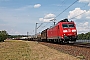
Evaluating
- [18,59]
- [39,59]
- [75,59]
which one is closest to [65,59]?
[75,59]

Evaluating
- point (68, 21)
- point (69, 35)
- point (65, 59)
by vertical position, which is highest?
point (68, 21)

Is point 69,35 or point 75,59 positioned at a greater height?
point 69,35

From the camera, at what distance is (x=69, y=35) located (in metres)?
32.6

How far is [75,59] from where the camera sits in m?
13.7

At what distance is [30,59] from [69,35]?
19044 mm

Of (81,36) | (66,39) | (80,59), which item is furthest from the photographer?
(81,36)

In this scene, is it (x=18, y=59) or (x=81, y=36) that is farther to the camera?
(x=81, y=36)

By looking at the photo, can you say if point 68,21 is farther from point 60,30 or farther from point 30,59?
point 30,59

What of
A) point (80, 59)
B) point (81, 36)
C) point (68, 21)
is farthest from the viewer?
point (81, 36)

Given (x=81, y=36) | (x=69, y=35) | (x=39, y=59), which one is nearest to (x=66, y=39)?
(x=69, y=35)

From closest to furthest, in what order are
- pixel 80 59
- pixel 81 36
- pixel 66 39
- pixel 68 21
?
pixel 80 59 < pixel 66 39 < pixel 68 21 < pixel 81 36

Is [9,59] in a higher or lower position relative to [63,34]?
lower

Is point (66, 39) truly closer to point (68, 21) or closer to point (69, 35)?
point (69, 35)

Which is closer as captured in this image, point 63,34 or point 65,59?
point 65,59
